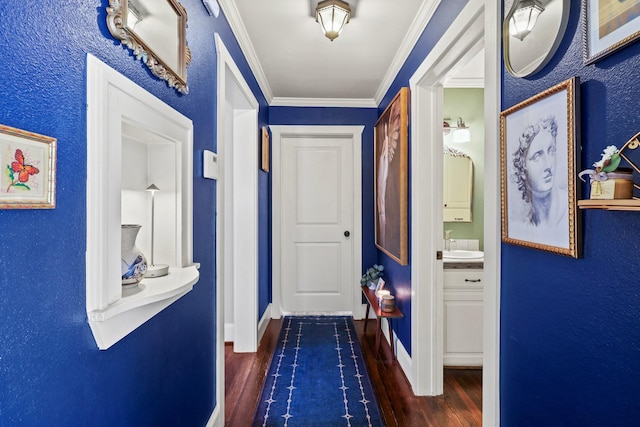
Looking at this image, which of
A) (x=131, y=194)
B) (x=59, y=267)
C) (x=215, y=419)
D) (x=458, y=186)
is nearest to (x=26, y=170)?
(x=59, y=267)

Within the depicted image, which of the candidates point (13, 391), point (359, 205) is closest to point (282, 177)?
point (359, 205)

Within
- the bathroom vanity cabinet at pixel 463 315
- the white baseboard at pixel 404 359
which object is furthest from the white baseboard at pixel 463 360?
the white baseboard at pixel 404 359

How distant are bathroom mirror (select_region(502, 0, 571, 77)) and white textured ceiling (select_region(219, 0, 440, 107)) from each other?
33.9 inches

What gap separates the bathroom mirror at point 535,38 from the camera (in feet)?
3.31

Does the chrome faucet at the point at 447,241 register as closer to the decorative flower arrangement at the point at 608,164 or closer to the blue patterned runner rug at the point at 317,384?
the blue patterned runner rug at the point at 317,384

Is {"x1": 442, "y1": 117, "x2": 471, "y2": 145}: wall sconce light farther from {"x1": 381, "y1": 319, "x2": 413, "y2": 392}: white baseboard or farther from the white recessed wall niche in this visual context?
the white recessed wall niche

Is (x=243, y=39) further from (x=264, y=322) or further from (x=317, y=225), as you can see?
(x=264, y=322)

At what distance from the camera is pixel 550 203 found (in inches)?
40.8

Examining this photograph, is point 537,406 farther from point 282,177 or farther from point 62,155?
point 282,177

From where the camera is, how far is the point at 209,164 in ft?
5.67

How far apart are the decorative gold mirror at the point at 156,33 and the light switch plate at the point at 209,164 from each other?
1.12 ft

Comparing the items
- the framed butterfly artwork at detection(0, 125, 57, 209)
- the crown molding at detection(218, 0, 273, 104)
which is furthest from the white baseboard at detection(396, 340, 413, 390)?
the crown molding at detection(218, 0, 273, 104)

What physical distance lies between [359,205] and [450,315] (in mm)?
1689

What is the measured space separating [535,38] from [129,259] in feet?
4.63
